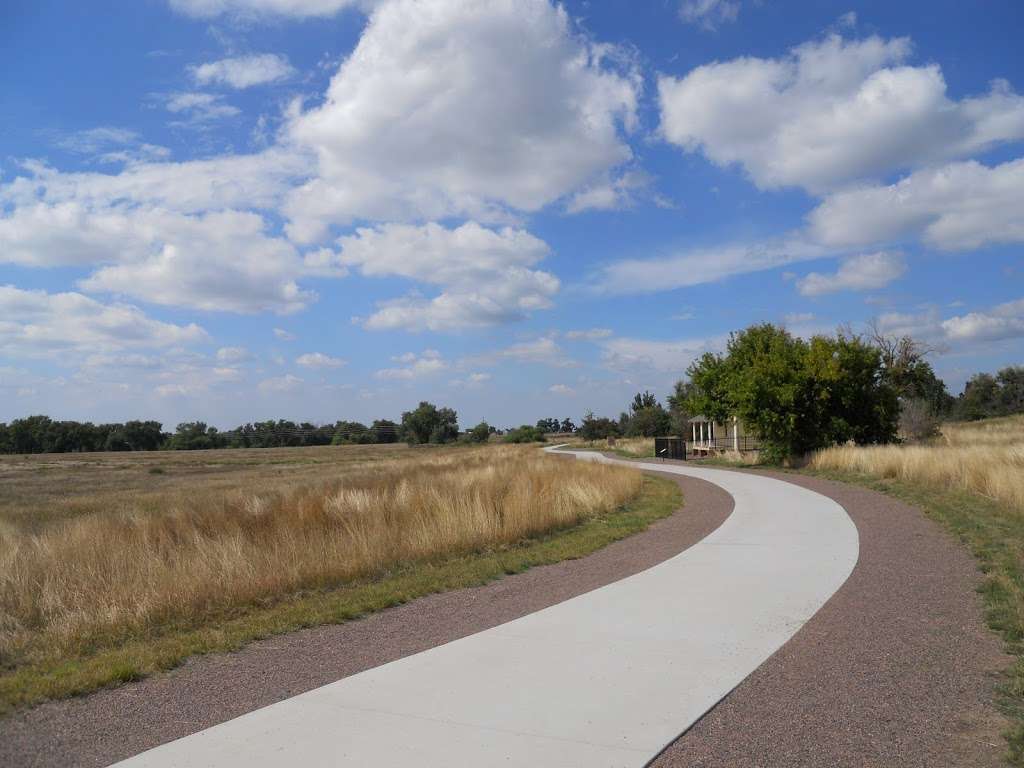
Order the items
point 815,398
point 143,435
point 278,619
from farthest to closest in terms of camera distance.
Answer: point 143,435 < point 815,398 < point 278,619

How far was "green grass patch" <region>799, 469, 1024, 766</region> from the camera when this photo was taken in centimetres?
513

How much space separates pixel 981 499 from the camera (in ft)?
52.0

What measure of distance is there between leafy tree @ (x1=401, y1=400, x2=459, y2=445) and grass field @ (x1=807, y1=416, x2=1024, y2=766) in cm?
8460

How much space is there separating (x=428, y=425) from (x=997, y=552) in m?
103

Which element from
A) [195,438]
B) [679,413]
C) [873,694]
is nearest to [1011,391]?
[679,413]

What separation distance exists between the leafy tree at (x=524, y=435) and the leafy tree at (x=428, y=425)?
36.2ft

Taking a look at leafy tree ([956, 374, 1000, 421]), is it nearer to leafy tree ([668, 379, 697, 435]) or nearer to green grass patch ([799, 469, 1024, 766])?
leafy tree ([668, 379, 697, 435])

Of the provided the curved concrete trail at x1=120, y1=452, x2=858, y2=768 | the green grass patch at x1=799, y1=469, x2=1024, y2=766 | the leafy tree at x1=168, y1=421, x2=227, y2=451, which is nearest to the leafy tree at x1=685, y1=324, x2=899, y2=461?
the green grass patch at x1=799, y1=469, x2=1024, y2=766

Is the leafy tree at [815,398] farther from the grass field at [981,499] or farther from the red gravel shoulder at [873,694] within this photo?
the red gravel shoulder at [873,694]

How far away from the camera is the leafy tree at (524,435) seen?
99625mm

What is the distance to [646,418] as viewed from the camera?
3322 inches

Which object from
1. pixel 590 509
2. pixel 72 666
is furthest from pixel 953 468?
pixel 72 666

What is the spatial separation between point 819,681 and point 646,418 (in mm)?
79827

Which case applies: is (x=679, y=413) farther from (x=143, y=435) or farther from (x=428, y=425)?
(x=143, y=435)
